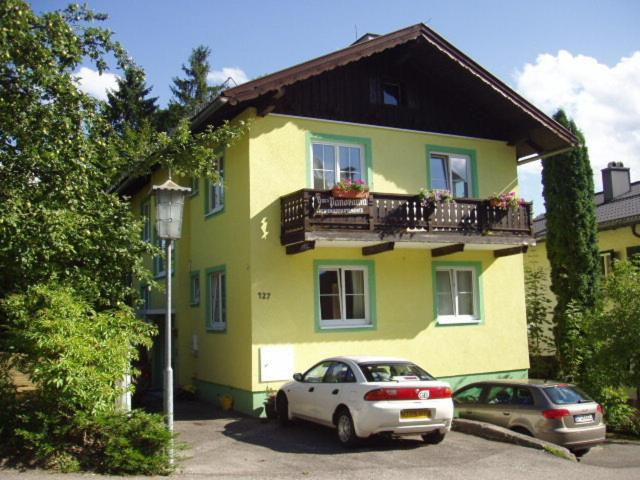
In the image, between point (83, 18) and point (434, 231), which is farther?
point (434, 231)

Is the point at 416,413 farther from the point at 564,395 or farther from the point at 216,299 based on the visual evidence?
the point at 216,299

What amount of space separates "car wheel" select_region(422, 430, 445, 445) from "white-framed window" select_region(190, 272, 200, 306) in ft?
28.0

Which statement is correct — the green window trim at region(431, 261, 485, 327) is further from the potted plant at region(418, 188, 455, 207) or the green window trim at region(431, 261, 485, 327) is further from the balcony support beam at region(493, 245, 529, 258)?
the potted plant at region(418, 188, 455, 207)

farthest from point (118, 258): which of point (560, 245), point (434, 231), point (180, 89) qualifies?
point (180, 89)

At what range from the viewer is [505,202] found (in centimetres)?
1645

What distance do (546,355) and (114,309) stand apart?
47.2ft

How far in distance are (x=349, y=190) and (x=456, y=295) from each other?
475 centimetres

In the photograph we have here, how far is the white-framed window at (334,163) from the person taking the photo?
16.0 metres

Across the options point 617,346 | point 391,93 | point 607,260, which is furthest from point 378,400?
point 607,260

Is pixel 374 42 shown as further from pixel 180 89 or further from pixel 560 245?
pixel 180 89

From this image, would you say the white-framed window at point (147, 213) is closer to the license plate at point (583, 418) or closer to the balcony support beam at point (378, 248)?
the balcony support beam at point (378, 248)

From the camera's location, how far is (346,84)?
54.7 ft

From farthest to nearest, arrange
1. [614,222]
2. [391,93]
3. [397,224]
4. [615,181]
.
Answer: [615,181], [614,222], [391,93], [397,224]

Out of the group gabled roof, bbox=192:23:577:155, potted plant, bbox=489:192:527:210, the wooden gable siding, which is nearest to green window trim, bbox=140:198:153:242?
gabled roof, bbox=192:23:577:155
